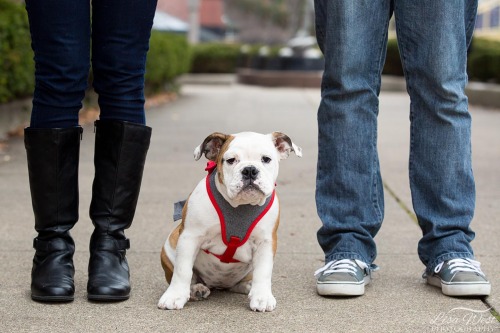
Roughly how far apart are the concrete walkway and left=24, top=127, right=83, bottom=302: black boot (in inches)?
4.3

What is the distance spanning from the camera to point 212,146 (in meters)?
3.08

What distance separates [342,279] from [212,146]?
69 centimetres

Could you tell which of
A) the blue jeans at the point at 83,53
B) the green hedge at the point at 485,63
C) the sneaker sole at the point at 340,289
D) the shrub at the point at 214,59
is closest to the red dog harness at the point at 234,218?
the sneaker sole at the point at 340,289

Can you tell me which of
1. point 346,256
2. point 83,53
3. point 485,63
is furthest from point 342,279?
point 485,63

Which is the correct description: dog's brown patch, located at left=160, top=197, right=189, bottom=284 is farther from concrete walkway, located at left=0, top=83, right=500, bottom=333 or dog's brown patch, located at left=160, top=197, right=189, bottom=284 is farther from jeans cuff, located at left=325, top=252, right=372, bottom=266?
jeans cuff, located at left=325, top=252, right=372, bottom=266

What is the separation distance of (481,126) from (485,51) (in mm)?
5268

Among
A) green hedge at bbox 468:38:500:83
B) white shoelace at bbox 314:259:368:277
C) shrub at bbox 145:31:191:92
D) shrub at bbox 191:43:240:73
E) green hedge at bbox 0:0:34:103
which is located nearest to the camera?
white shoelace at bbox 314:259:368:277

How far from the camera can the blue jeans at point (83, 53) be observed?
2.97 m

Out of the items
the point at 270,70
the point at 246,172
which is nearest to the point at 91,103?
the point at 246,172

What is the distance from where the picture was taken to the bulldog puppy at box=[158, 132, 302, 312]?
2.90m

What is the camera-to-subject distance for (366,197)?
3.31 metres

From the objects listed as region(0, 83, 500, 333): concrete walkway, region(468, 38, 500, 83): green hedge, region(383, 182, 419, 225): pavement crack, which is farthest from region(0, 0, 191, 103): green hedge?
region(468, 38, 500, 83): green hedge

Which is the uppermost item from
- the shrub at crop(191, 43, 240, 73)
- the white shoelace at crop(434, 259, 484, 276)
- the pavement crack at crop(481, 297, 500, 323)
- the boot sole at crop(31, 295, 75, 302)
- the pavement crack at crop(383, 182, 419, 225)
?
the white shoelace at crop(434, 259, 484, 276)

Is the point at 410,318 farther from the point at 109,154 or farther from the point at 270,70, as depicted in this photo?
the point at 270,70
